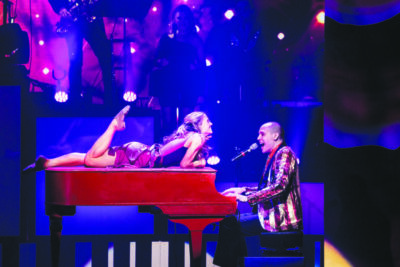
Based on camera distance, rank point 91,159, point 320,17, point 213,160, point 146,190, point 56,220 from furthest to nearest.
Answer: point 320,17
point 213,160
point 91,159
point 56,220
point 146,190

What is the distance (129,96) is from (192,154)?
1.39m

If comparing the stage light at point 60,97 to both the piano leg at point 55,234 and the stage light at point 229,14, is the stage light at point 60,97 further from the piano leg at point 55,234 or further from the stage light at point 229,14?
the stage light at point 229,14

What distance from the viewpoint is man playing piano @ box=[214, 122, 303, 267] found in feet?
12.0

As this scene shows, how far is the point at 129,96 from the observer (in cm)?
485

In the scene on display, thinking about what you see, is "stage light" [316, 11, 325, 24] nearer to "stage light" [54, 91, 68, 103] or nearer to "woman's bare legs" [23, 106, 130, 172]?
"woman's bare legs" [23, 106, 130, 172]

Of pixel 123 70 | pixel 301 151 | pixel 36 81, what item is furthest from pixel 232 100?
pixel 36 81

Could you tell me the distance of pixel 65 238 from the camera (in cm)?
478

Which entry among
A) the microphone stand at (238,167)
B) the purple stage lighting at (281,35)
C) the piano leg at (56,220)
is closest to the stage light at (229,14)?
the purple stage lighting at (281,35)

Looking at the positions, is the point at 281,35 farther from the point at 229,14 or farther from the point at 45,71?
the point at 45,71

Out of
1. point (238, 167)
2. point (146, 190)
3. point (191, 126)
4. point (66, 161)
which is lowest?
point (146, 190)

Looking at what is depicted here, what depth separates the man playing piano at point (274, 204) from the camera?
3666 millimetres

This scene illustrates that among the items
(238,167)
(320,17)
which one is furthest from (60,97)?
(320,17)

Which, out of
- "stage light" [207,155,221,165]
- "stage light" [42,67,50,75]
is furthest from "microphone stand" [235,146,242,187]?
"stage light" [42,67,50,75]

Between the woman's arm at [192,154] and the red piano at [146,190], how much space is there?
0.28 meters
